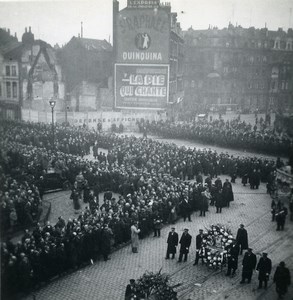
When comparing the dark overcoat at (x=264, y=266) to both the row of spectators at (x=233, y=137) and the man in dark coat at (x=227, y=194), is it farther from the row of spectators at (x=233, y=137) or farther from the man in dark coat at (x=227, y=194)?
the row of spectators at (x=233, y=137)

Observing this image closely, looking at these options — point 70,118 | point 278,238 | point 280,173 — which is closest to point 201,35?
point 70,118

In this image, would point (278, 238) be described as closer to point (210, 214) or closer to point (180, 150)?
point (210, 214)

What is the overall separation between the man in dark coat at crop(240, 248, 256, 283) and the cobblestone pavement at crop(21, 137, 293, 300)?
31cm

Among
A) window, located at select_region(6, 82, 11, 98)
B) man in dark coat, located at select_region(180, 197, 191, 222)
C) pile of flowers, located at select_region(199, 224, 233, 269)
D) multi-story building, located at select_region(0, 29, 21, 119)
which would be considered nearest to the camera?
pile of flowers, located at select_region(199, 224, 233, 269)

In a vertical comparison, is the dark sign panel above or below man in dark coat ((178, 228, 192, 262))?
above

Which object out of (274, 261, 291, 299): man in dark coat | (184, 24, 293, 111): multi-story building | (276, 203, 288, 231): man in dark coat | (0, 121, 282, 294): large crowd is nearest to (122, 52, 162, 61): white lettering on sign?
(0, 121, 282, 294): large crowd

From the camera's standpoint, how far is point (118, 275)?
13.0 meters

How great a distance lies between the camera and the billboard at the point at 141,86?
2508 cm

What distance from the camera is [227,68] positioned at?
62281 mm

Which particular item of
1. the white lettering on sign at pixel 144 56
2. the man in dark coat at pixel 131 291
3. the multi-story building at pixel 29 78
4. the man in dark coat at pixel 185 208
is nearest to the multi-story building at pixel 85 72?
the multi-story building at pixel 29 78

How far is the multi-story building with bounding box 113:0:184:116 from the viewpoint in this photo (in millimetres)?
25391

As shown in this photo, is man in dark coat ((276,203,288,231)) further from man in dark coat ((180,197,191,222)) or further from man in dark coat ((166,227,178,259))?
man in dark coat ((166,227,178,259))

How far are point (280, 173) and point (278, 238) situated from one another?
213 inches

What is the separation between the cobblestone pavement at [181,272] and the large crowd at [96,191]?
0.56 meters
